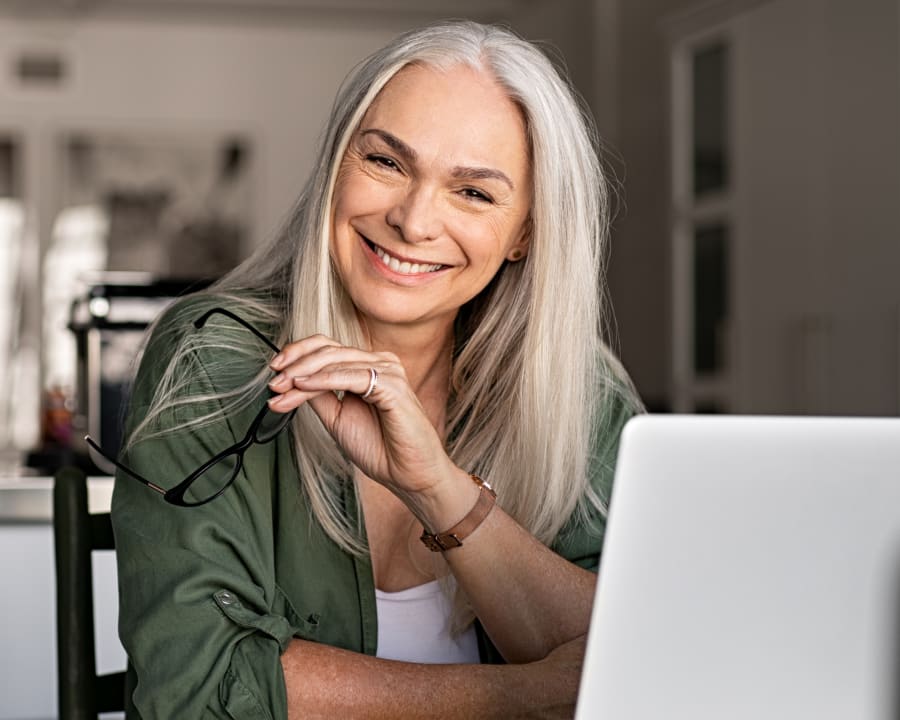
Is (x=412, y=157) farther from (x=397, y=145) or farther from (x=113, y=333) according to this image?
(x=113, y=333)

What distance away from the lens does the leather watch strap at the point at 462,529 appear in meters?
1.14

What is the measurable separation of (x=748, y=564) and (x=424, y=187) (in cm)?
76

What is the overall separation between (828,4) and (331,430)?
11.1 feet

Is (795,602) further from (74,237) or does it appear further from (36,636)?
(74,237)

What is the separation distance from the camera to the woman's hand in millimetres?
1028

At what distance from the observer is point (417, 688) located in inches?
43.9

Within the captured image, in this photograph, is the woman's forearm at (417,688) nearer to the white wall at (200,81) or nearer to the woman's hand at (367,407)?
the woman's hand at (367,407)

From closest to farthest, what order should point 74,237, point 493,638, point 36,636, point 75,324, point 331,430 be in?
point 331,430 → point 493,638 → point 36,636 → point 75,324 → point 74,237

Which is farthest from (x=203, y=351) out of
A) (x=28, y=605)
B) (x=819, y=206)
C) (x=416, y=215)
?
(x=819, y=206)

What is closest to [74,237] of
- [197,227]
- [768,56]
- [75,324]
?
[197,227]

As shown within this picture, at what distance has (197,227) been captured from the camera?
7.54 metres

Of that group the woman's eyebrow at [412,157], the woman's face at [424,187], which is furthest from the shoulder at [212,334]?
the woman's eyebrow at [412,157]

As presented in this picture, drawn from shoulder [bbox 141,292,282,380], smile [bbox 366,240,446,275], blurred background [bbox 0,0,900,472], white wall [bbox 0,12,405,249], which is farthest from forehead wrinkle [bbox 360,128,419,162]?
white wall [bbox 0,12,405,249]

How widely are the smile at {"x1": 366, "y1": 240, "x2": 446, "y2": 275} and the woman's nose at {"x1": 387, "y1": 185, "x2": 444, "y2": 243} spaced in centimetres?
3
